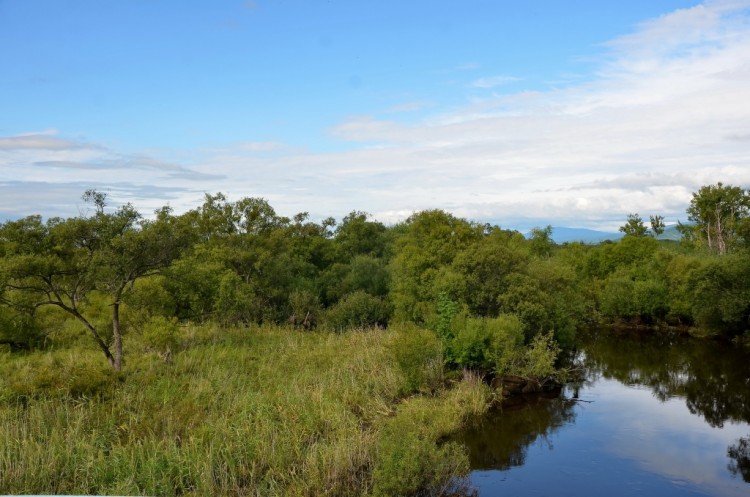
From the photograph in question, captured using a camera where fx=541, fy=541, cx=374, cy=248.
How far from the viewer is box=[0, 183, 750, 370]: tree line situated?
2086cm

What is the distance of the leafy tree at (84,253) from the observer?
19.6m

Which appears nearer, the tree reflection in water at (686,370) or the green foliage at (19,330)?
the tree reflection in water at (686,370)

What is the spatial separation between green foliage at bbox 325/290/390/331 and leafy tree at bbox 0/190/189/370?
14.9 meters

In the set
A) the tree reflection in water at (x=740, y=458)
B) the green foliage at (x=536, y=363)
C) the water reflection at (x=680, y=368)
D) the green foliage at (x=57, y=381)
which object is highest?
the green foliage at (x=57, y=381)

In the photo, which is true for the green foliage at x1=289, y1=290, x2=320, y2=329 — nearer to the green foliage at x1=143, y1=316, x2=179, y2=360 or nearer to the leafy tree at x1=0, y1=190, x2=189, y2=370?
the green foliage at x1=143, y1=316, x2=179, y2=360

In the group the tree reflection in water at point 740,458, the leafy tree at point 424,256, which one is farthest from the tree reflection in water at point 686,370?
the leafy tree at point 424,256

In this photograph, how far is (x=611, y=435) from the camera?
20203 mm

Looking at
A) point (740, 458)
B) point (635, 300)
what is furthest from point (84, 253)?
point (635, 300)

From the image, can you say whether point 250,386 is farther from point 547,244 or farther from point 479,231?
point 547,244

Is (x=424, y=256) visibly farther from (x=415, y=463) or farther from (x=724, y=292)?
(x=724, y=292)

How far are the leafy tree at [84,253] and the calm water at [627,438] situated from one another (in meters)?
14.3

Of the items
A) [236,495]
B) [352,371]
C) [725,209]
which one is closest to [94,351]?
[352,371]

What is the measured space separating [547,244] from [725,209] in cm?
1967

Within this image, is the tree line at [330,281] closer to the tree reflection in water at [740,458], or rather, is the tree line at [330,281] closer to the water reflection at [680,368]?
the water reflection at [680,368]
